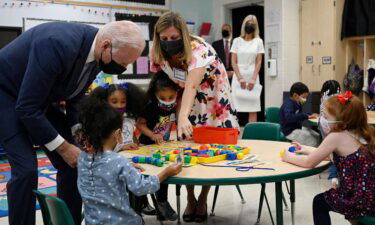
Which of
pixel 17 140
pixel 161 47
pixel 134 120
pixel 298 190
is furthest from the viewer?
pixel 298 190

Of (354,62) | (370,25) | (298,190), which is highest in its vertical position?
(370,25)

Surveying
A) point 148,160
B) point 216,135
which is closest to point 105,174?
point 148,160

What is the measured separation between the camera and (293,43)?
754 centimetres

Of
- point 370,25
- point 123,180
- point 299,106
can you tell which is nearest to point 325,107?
point 123,180

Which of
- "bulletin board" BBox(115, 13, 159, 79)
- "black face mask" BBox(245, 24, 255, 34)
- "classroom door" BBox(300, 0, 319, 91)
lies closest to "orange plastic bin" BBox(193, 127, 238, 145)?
"black face mask" BBox(245, 24, 255, 34)

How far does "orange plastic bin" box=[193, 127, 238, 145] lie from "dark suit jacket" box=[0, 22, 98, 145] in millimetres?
853

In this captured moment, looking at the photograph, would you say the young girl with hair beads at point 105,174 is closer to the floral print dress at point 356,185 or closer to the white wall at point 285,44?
the floral print dress at point 356,185

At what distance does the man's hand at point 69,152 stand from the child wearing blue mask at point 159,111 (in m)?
0.85

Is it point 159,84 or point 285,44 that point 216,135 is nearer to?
point 159,84

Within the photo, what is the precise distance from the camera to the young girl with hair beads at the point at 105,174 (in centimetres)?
179

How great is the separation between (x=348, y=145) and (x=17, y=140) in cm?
157

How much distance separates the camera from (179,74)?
2.83 meters

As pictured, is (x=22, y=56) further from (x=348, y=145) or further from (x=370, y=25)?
(x=370, y=25)

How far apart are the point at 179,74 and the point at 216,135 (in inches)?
20.5
